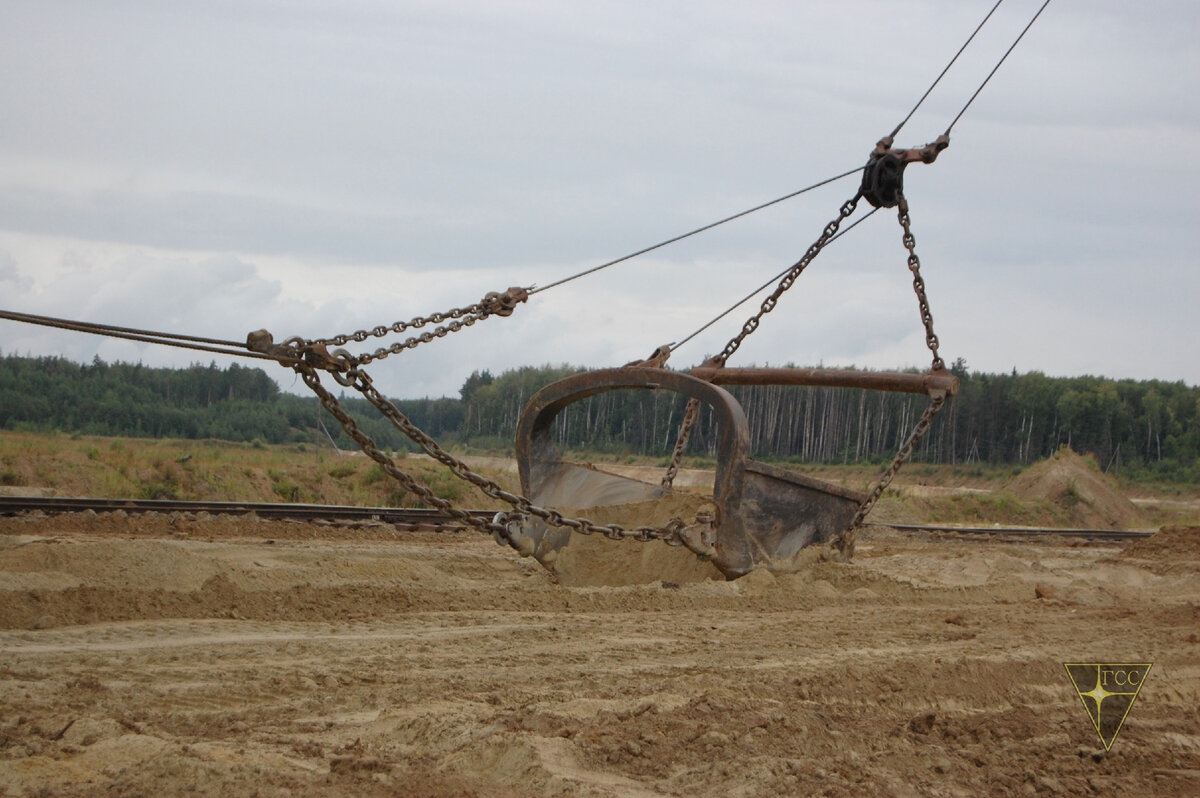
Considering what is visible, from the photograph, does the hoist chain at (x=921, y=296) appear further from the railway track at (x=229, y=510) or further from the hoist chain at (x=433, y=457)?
the railway track at (x=229, y=510)

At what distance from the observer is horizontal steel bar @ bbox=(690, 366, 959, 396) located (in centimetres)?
882

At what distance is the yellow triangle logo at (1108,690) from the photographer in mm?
4371

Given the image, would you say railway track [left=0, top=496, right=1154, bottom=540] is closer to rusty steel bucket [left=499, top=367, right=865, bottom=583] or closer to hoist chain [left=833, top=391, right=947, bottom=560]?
rusty steel bucket [left=499, top=367, right=865, bottom=583]

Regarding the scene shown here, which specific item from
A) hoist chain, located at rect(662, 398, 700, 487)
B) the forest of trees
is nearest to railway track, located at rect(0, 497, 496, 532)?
hoist chain, located at rect(662, 398, 700, 487)

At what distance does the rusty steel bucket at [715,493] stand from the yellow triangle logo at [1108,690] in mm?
2724

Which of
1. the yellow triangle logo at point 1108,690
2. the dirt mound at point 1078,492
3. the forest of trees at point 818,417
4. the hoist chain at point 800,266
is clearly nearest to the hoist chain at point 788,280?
the hoist chain at point 800,266

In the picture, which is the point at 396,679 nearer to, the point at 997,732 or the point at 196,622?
the point at 196,622

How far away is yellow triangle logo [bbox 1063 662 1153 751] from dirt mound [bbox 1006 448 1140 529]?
2206cm

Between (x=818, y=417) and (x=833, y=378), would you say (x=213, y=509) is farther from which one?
(x=818, y=417)

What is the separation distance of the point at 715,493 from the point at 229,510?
7254 millimetres

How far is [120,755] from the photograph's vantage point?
11.2 feet

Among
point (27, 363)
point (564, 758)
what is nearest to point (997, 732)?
A: point (564, 758)

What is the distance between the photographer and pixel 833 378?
952 cm

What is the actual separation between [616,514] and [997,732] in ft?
14.3
